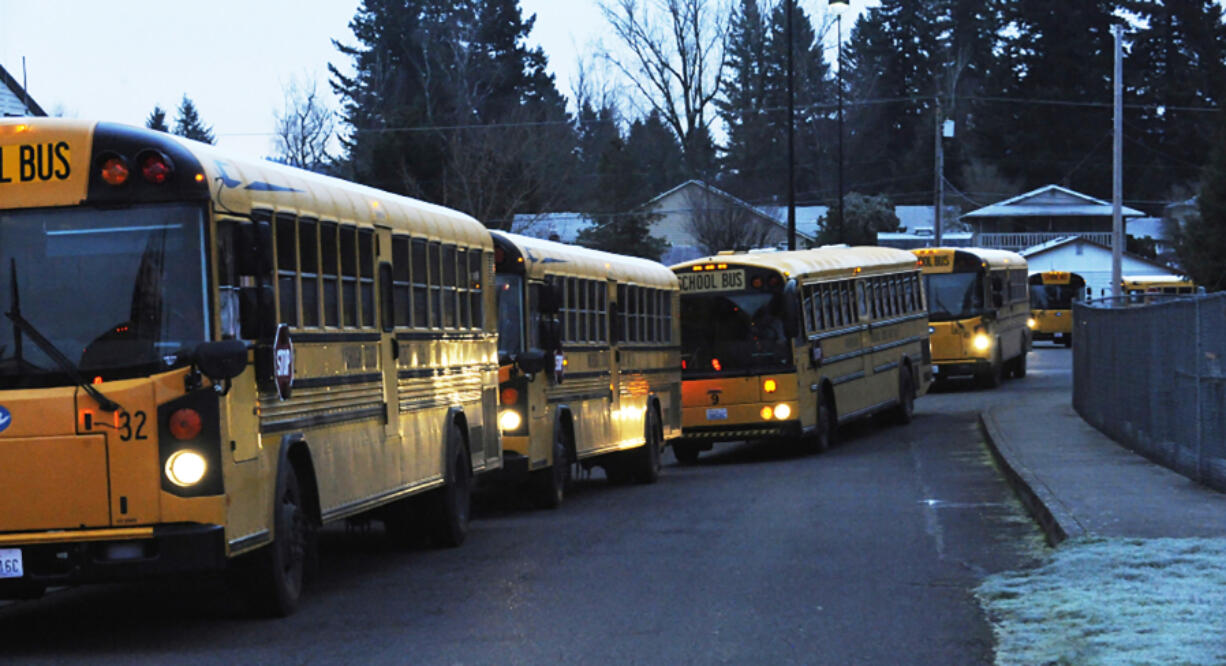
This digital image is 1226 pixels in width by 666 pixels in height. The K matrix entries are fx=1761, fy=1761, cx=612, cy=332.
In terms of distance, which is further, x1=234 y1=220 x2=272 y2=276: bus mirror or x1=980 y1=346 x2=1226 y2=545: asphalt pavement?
x1=980 y1=346 x2=1226 y2=545: asphalt pavement

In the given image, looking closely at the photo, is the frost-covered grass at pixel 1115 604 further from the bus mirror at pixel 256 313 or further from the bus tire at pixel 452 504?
the bus tire at pixel 452 504

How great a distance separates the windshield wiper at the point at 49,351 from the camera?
8.86 meters

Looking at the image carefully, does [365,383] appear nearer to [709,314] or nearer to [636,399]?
[636,399]

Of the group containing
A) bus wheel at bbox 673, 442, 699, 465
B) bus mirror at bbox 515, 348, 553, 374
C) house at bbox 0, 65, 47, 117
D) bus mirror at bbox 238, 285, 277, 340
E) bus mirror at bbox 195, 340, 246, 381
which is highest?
house at bbox 0, 65, 47, 117

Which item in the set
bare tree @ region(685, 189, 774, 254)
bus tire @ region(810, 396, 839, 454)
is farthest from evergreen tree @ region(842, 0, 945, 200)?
bus tire @ region(810, 396, 839, 454)

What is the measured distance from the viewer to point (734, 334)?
2459 centimetres

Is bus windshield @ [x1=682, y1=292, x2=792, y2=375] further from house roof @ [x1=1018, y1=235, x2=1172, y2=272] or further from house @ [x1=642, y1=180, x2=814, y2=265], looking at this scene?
house roof @ [x1=1018, y1=235, x2=1172, y2=272]

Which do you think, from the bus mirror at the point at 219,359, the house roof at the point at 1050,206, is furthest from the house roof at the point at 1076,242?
the bus mirror at the point at 219,359

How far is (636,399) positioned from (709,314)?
3887mm

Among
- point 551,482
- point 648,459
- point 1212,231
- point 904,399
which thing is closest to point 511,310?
point 551,482

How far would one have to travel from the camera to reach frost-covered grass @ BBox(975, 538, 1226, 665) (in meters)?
8.16

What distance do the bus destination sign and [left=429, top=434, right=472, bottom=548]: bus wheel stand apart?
35.4 ft

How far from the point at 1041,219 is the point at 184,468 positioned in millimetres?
91047

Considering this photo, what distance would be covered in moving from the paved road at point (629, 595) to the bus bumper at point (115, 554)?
44 cm
